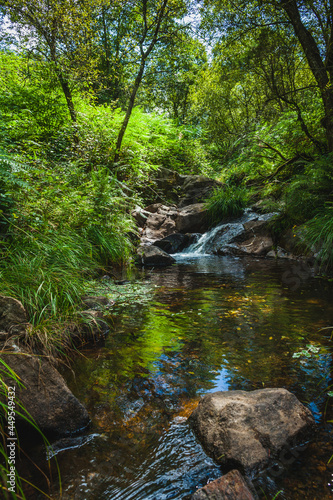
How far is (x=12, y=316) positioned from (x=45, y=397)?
716 millimetres

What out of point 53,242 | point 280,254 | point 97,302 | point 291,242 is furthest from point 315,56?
point 97,302

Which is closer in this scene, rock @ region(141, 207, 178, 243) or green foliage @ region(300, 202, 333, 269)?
green foliage @ region(300, 202, 333, 269)

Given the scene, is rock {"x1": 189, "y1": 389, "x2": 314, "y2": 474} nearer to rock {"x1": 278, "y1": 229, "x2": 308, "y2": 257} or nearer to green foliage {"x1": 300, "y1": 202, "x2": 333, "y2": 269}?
green foliage {"x1": 300, "y1": 202, "x2": 333, "y2": 269}

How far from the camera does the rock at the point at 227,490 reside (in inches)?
48.9

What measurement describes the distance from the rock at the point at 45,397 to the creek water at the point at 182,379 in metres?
0.09

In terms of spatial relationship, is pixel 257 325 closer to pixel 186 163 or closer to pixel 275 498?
pixel 275 498

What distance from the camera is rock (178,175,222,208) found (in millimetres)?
12961

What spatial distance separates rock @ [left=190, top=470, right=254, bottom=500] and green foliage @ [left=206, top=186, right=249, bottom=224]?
10.0 metres

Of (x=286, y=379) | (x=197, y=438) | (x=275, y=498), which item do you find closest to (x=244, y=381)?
(x=286, y=379)

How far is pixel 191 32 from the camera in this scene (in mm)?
8094

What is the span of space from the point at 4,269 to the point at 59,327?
0.79 m

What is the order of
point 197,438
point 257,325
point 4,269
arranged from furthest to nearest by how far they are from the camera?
point 257,325 → point 4,269 → point 197,438

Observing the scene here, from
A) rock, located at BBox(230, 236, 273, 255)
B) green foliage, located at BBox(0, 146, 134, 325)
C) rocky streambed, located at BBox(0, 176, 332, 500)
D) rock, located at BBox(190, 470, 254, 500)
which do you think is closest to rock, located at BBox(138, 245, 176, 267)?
green foliage, located at BBox(0, 146, 134, 325)

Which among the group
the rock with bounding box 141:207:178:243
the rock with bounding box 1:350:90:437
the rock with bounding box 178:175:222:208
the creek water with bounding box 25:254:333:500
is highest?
the rock with bounding box 178:175:222:208
